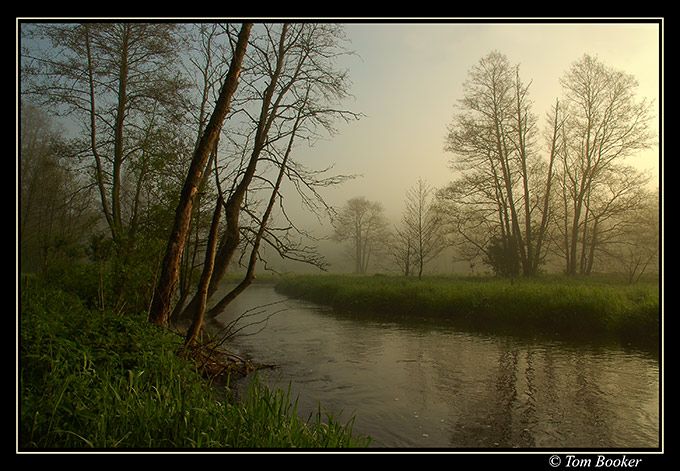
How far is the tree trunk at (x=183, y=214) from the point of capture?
628 cm

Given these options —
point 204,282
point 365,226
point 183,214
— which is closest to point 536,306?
point 204,282

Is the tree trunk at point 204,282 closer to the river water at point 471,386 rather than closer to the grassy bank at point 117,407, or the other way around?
the river water at point 471,386

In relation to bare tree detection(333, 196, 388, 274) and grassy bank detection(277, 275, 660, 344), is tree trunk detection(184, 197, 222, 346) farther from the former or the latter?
bare tree detection(333, 196, 388, 274)

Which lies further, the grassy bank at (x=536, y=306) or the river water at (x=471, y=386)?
the grassy bank at (x=536, y=306)

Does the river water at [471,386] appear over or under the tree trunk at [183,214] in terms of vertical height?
under

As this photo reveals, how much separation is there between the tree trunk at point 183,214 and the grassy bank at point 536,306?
18.1 ft

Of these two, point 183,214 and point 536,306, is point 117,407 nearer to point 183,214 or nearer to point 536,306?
point 183,214

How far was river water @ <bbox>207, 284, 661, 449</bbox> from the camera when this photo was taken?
16.2ft

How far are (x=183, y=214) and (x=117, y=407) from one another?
129 inches

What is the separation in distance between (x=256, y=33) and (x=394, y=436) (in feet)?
A: 25.7

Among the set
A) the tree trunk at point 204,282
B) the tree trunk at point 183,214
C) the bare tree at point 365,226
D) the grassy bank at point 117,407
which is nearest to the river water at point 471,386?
the grassy bank at point 117,407
